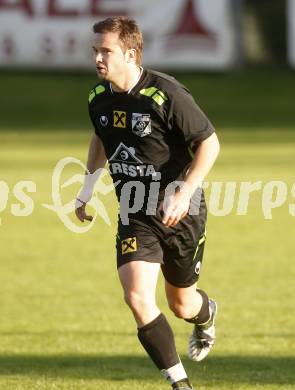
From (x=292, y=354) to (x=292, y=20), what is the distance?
26.7 meters

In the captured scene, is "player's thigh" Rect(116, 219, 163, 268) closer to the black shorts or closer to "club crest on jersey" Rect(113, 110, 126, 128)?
the black shorts

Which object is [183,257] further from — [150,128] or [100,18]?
[100,18]

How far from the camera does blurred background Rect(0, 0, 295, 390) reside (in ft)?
26.9

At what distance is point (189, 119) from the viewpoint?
21.9 ft

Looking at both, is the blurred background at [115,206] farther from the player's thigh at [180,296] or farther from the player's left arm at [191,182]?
the player's left arm at [191,182]

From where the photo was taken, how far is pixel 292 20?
112 feet

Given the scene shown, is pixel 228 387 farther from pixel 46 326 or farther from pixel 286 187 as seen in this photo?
pixel 286 187

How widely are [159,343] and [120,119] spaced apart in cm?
131

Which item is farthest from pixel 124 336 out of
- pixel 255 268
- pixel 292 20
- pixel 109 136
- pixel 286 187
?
pixel 292 20

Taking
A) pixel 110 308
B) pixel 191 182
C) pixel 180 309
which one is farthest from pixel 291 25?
pixel 191 182

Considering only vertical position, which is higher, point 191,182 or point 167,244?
point 191,182

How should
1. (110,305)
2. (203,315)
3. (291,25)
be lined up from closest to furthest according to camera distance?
1. (203,315)
2. (110,305)
3. (291,25)

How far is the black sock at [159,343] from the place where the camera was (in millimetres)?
6477

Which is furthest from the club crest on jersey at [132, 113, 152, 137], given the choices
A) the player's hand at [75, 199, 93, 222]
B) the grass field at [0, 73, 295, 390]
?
the grass field at [0, 73, 295, 390]
